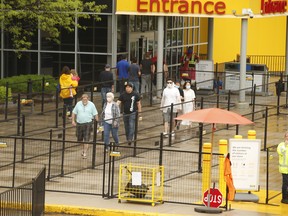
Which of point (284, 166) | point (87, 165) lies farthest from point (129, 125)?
point (284, 166)

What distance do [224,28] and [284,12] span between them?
15676 mm

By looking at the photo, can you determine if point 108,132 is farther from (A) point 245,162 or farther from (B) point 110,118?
(A) point 245,162

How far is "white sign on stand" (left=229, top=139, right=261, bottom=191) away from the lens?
23.0 meters

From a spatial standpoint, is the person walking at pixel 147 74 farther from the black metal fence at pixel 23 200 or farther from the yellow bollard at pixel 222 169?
the black metal fence at pixel 23 200

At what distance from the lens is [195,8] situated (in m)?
38.7

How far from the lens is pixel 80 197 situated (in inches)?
896

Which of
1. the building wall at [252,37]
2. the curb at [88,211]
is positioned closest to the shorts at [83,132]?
the curb at [88,211]

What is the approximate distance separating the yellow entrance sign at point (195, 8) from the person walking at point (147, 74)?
2.08 metres

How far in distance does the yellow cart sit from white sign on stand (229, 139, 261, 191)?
70.4 inches

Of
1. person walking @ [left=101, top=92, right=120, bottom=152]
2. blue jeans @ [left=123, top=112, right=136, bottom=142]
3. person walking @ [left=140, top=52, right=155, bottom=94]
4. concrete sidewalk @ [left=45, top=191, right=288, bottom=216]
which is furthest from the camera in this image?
person walking @ [left=140, top=52, right=155, bottom=94]

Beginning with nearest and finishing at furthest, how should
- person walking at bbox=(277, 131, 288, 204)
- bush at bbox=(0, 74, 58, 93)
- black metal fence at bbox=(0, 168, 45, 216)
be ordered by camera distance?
black metal fence at bbox=(0, 168, 45, 216), person walking at bbox=(277, 131, 288, 204), bush at bbox=(0, 74, 58, 93)

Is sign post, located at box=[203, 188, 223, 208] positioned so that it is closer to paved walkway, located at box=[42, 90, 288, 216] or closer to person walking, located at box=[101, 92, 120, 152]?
paved walkway, located at box=[42, 90, 288, 216]

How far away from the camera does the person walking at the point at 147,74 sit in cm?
3953

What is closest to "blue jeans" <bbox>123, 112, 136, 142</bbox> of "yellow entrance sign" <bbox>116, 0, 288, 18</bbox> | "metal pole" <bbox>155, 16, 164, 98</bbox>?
"metal pole" <bbox>155, 16, 164, 98</bbox>
